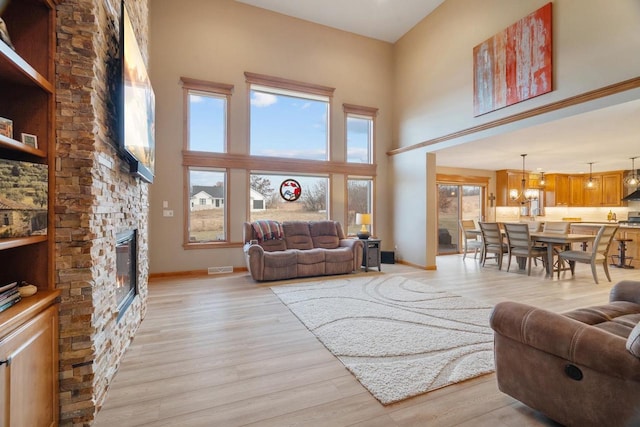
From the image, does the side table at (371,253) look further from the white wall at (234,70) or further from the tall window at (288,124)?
the tall window at (288,124)

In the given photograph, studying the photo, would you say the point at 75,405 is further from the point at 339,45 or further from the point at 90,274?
the point at 339,45

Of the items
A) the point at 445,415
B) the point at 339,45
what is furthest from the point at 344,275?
the point at 339,45

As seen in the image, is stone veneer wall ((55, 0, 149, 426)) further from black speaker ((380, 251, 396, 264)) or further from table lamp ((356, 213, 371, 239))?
black speaker ((380, 251, 396, 264))

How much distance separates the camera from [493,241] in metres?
6.05

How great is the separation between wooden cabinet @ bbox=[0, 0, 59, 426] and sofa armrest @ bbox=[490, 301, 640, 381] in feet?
8.18

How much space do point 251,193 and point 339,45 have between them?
4.01 meters

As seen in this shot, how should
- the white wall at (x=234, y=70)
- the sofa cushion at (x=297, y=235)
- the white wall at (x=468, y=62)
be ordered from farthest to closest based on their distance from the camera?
1. the sofa cushion at (x=297, y=235)
2. the white wall at (x=234, y=70)
3. the white wall at (x=468, y=62)

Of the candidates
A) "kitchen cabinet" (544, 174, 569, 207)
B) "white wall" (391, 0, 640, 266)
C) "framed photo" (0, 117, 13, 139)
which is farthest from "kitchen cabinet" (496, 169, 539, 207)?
"framed photo" (0, 117, 13, 139)

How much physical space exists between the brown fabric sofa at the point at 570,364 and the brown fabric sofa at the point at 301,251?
352 cm

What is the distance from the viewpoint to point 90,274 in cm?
170

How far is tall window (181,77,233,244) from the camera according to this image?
5.46m

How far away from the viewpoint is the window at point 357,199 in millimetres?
6801

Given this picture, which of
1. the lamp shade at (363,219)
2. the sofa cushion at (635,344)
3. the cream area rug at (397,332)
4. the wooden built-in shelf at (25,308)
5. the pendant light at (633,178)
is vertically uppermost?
the pendant light at (633,178)

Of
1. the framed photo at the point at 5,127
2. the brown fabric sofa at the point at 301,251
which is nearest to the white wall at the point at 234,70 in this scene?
the brown fabric sofa at the point at 301,251
